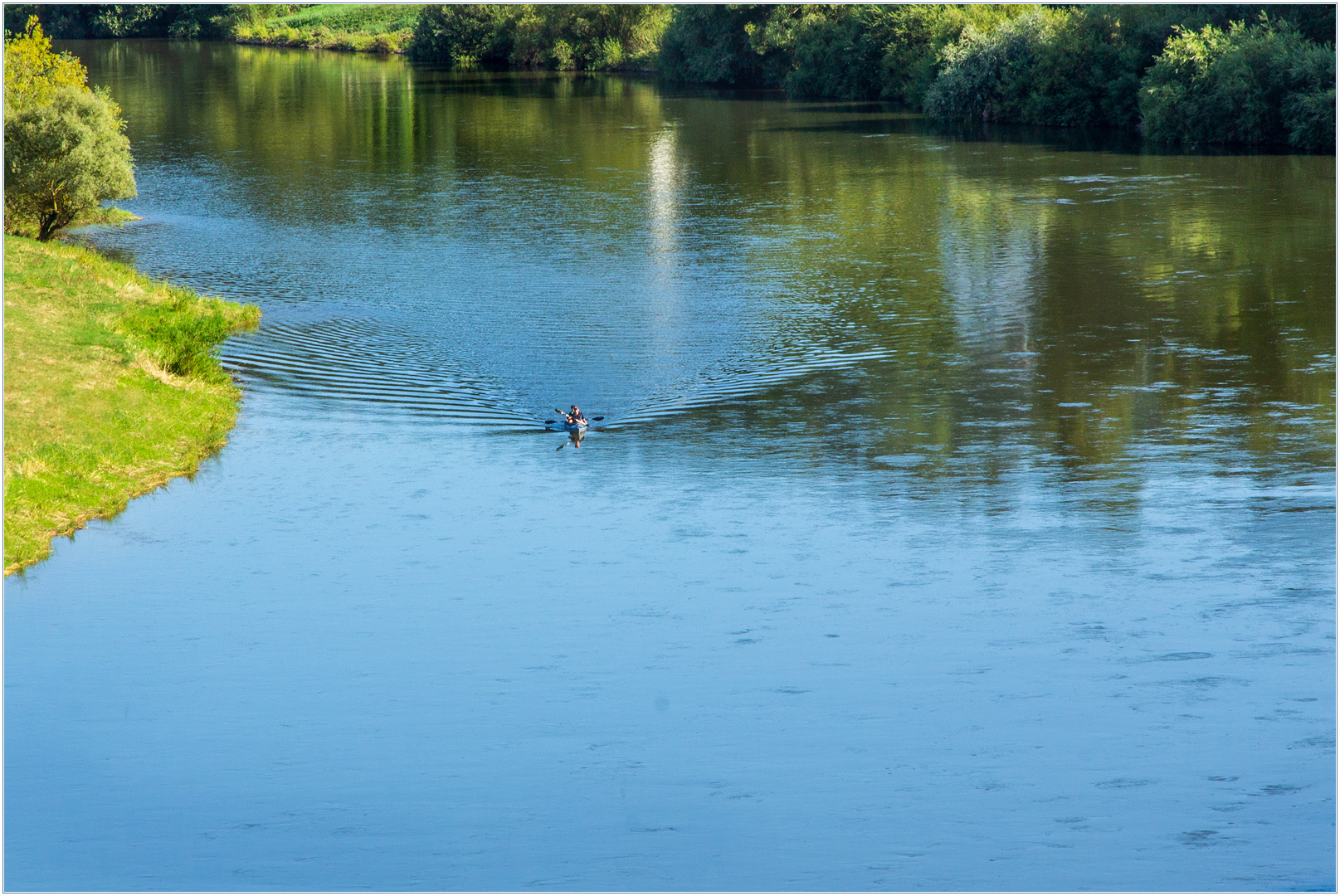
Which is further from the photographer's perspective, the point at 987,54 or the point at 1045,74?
the point at 987,54

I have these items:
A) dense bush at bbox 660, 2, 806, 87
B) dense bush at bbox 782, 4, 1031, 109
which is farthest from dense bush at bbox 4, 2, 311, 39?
dense bush at bbox 782, 4, 1031, 109

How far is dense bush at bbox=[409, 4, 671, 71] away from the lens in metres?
112

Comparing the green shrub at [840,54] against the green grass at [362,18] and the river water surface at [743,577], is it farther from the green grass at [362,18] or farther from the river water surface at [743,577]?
the green grass at [362,18]

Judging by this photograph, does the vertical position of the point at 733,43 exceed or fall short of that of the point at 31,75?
it exceeds it

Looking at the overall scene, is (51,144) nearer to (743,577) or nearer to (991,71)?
(743,577)

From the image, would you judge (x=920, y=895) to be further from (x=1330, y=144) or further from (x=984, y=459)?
(x=1330, y=144)

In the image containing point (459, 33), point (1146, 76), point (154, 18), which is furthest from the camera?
point (154, 18)

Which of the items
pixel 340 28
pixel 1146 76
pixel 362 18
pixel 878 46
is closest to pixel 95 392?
pixel 1146 76

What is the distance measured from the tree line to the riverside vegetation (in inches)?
1882

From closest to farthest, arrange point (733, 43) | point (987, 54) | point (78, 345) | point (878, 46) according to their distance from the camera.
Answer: point (78, 345) < point (987, 54) < point (878, 46) < point (733, 43)

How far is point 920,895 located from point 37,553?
45.7ft

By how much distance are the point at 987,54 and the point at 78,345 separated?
6112cm

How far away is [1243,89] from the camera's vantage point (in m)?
61.8

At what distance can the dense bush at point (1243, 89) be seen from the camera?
2355 inches
